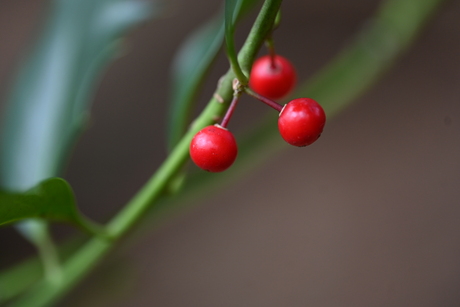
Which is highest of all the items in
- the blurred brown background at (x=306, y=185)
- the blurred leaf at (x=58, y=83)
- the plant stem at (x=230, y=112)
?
the plant stem at (x=230, y=112)

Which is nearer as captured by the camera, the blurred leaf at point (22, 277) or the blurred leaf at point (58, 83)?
the blurred leaf at point (58, 83)

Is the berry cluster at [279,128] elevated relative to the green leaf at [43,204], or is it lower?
elevated

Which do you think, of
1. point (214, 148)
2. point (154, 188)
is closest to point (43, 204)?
point (154, 188)

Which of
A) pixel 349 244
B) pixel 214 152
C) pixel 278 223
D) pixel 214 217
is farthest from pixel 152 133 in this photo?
pixel 214 152

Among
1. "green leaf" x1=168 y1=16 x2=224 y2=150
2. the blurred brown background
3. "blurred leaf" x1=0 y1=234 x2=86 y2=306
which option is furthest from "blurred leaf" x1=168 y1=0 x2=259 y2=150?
the blurred brown background

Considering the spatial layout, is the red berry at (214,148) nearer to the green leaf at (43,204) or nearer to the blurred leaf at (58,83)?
the green leaf at (43,204)

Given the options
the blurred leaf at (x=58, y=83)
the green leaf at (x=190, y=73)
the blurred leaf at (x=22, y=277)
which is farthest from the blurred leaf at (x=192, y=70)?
the blurred leaf at (x=22, y=277)

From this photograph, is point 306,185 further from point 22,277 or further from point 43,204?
point 43,204

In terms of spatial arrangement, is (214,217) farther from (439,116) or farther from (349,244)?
(439,116)
